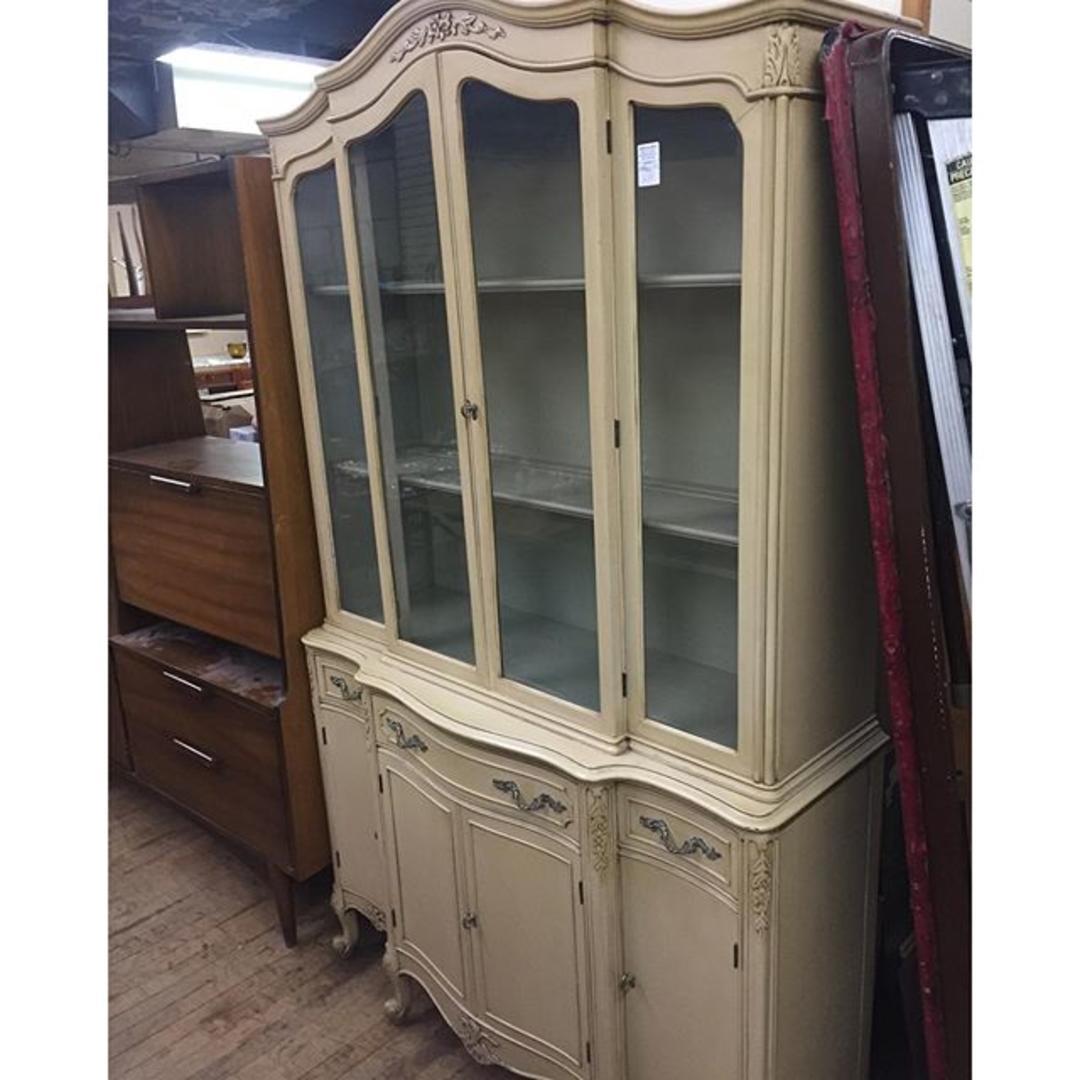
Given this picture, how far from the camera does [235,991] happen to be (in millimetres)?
2256

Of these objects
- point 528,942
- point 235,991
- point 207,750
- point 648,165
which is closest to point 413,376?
point 648,165

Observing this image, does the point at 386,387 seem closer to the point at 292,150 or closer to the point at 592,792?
the point at 292,150

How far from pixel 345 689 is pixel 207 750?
0.58 meters

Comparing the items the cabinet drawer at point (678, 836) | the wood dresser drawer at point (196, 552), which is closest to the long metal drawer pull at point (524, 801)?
the cabinet drawer at point (678, 836)

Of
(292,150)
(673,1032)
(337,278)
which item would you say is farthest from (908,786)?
(292,150)

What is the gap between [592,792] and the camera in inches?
63.0

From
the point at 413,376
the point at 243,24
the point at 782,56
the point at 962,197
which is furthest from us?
the point at 243,24

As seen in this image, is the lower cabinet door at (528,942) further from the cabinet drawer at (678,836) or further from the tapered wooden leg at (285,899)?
the tapered wooden leg at (285,899)

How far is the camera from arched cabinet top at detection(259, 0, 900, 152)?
3.98ft

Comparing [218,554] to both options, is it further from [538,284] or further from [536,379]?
[538,284]

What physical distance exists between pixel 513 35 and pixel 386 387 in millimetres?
709

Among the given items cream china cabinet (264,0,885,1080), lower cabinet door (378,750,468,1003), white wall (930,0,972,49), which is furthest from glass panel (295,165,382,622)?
white wall (930,0,972,49)

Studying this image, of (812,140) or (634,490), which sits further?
(634,490)

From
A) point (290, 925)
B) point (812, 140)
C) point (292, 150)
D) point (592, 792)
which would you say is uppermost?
point (292, 150)
